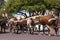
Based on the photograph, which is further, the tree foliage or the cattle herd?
the tree foliage

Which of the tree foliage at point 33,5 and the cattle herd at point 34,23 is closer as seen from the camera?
the cattle herd at point 34,23

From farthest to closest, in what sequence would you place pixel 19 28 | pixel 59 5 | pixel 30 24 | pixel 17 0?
pixel 17 0 → pixel 59 5 → pixel 19 28 → pixel 30 24

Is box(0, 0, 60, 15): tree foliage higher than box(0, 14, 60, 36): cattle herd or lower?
higher

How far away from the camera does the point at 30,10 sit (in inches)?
1651

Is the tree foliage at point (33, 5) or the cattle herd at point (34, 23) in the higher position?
the tree foliage at point (33, 5)

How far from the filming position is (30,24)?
25656 mm

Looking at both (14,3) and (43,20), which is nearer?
(43,20)

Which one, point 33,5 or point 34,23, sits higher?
point 33,5

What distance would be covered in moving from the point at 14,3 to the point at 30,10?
4.87 metres

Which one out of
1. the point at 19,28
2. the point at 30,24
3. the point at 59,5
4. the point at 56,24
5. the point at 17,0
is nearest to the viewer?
the point at 56,24

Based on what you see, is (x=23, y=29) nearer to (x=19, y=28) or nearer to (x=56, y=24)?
(x=19, y=28)

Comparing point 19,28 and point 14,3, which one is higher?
point 14,3

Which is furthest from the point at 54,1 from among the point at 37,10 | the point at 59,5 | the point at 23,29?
the point at 23,29

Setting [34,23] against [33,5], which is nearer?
[34,23]
